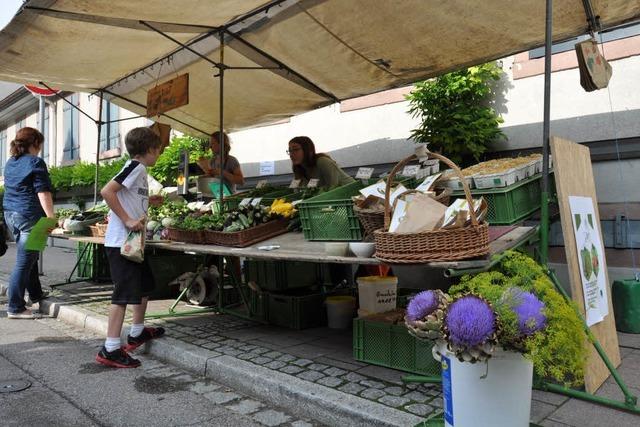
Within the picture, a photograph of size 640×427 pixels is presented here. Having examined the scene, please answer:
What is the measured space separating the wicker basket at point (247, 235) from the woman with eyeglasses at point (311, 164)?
1.15 m

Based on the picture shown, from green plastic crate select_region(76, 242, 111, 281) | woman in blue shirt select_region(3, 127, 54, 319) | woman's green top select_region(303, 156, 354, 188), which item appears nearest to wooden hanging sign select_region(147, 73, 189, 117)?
woman in blue shirt select_region(3, 127, 54, 319)

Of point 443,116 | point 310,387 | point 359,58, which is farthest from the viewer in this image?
point 443,116

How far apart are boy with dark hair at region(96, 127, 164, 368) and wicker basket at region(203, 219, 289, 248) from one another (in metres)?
0.69

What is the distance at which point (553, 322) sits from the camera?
2418 millimetres

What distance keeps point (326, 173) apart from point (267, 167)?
13.8 feet

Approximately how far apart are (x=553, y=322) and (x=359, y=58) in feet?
13.3

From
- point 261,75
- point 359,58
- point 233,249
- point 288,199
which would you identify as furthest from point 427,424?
point 261,75

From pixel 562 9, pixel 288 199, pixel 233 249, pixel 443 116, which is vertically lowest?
pixel 233 249

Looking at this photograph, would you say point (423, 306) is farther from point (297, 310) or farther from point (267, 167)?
point (267, 167)

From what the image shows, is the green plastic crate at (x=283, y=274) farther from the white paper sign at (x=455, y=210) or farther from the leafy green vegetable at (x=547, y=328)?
the leafy green vegetable at (x=547, y=328)

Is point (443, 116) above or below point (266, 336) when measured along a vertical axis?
above

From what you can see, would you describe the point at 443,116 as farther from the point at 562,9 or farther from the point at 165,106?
the point at 165,106

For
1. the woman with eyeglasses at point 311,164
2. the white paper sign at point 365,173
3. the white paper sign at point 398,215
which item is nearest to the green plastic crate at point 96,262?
the woman with eyeglasses at point 311,164

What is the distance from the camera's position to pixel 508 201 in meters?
3.63
